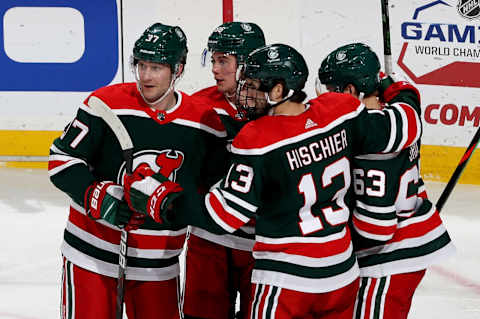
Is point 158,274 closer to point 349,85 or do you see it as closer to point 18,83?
point 349,85

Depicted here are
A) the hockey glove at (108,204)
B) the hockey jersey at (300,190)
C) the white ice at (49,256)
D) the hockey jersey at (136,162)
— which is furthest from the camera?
the white ice at (49,256)

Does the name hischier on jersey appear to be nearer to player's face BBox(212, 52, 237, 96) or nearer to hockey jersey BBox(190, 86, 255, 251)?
hockey jersey BBox(190, 86, 255, 251)

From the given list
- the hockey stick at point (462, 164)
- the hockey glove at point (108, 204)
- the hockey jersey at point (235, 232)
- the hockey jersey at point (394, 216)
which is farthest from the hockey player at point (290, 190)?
the hockey stick at point (462, 164)

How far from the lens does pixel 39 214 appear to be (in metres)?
4.73

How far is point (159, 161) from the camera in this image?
220 centimetres

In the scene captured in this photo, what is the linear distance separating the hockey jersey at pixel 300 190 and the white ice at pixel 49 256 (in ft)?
5.16

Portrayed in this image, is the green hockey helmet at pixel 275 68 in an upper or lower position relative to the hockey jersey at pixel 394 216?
upper

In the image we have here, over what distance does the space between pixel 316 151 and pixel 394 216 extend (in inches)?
15.0

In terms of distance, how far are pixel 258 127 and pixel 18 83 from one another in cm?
402

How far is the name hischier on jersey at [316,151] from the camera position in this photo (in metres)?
1.87

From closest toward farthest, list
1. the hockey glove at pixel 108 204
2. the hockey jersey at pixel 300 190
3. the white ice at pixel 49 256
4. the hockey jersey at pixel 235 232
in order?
the hockey jersey at pixel 300 190
the hockey glove at pixel 108 204
the hockey jersey at pixel 235 232
the white ice at pixel 49 256

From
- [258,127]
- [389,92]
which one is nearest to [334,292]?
[258,127]

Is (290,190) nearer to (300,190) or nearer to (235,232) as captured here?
(300,190)

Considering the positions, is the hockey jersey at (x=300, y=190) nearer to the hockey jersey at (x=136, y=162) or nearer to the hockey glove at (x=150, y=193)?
the hockey glove at (x=150, y=193)
